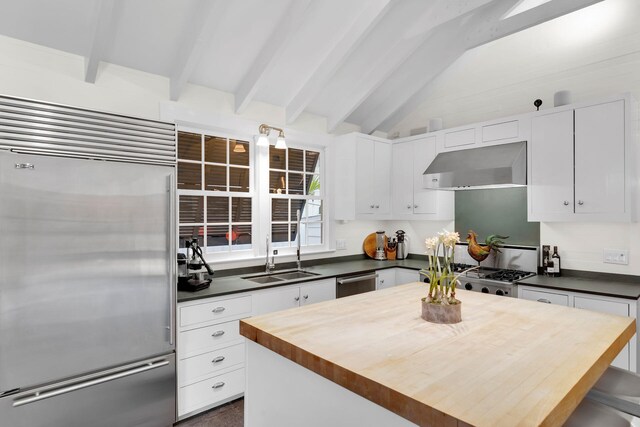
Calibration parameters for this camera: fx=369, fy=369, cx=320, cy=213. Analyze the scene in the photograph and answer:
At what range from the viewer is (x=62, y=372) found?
7.06 feet

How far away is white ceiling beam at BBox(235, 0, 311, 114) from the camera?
110 inches

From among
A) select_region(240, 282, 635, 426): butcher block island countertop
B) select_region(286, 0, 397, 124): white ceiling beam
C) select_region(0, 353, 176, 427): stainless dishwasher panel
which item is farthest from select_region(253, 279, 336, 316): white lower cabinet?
select_region(286, 0, 397, 124): white ceiling beam

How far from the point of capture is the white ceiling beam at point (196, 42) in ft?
8.25

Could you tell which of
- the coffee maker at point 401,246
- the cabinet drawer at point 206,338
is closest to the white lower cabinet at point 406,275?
the coffee maker at point 401,246

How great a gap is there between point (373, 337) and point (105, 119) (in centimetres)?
208

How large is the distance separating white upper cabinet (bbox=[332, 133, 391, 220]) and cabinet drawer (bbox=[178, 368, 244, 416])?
2.14 meters

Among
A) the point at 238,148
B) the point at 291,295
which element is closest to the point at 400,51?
the point at 238,148

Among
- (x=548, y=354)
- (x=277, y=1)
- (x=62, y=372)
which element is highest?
(x=277, y=1)

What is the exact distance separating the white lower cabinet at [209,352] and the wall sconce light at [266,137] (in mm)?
1444

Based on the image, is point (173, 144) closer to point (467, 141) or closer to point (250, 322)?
point (250, 322)

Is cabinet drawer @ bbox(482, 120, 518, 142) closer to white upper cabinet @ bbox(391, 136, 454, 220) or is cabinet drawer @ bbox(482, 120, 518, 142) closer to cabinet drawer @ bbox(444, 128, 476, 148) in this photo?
cabinet drawer @ bbox(444, 128, 476, 148)

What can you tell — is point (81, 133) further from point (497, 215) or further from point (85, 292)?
point (497, 215)

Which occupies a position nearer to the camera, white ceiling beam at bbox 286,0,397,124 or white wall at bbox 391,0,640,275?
white ceiling beam at bbox 286,0,397,124

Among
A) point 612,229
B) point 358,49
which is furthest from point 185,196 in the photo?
point 612,229
